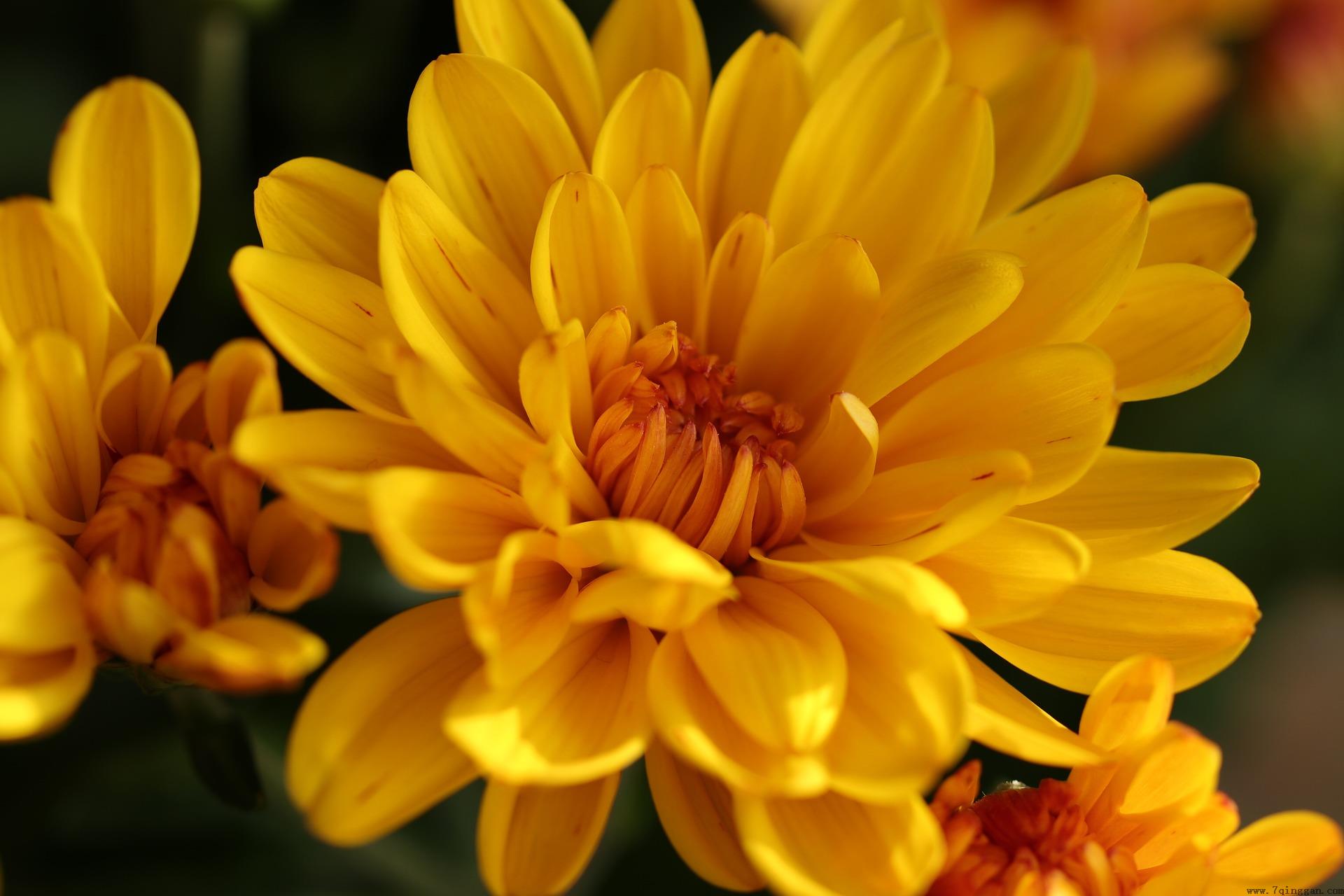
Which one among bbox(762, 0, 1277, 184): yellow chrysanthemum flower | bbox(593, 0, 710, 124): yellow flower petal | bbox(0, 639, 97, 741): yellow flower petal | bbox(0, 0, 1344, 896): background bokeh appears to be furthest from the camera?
bbox(762, 0, 1277, 184): yellow chrysanthemum flower

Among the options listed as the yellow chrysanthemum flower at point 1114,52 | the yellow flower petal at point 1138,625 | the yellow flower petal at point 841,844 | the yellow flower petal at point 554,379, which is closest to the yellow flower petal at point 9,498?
the yellow flower petal at point 554,379

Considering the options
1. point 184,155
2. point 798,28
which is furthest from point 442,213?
point 798,28

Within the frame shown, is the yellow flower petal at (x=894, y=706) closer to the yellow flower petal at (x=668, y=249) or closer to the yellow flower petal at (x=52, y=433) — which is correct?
the yellow flower petal at (x=668, y=249)

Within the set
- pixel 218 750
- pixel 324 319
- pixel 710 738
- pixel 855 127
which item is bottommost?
pixel 218 750

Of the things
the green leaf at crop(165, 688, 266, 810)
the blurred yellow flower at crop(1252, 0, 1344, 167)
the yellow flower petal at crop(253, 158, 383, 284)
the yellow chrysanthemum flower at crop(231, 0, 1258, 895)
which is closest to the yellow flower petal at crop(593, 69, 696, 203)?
the yellow chrysanthemum flower at crop(231, 0, 1258, 895)

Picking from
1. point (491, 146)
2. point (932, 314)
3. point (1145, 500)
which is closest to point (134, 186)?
point (491, 146)

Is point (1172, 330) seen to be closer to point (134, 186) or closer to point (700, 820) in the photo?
point (700, 820)

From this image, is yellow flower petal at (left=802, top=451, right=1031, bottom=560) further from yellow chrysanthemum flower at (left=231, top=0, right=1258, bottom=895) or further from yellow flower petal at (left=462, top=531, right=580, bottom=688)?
yellow flower petal at (left=462, top=531, right=580, bottom=688)
